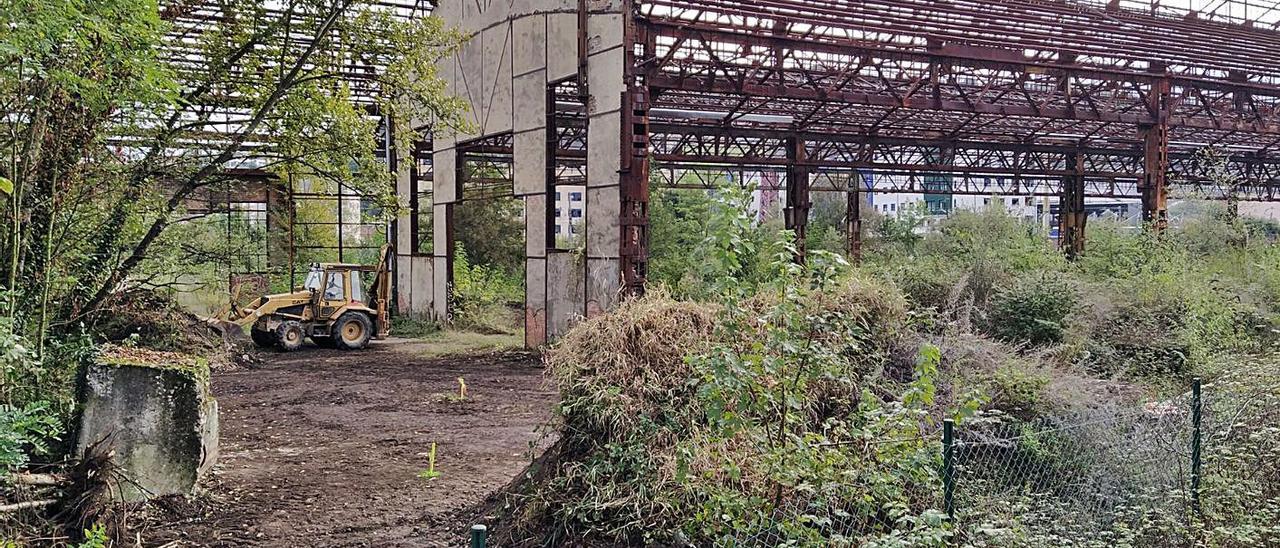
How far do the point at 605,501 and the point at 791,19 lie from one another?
40.7ft

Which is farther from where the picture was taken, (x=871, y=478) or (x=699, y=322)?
(x=699, y=322)

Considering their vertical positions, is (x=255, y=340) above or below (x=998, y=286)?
below

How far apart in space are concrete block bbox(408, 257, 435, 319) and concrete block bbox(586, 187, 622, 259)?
906 cm

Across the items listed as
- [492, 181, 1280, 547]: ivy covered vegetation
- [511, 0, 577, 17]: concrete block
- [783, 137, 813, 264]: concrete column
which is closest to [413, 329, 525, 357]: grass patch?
[511, 0, 577, 17]: concrete block

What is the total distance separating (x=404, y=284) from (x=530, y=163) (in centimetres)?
964

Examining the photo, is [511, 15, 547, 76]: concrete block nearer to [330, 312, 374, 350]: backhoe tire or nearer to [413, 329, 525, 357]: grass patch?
[413, 329, 525, 357]: grass patch

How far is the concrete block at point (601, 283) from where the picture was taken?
56.9 ft

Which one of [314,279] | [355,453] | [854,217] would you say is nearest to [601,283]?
[355,453]

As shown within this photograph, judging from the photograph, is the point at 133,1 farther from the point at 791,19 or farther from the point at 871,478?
the point at 791,19

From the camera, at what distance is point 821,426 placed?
787cm

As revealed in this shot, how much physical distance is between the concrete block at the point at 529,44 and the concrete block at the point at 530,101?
19 centimetres

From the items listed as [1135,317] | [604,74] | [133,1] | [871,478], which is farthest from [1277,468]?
[604,74]

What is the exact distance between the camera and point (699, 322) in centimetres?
792

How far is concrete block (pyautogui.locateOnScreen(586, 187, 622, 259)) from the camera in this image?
1741cm
